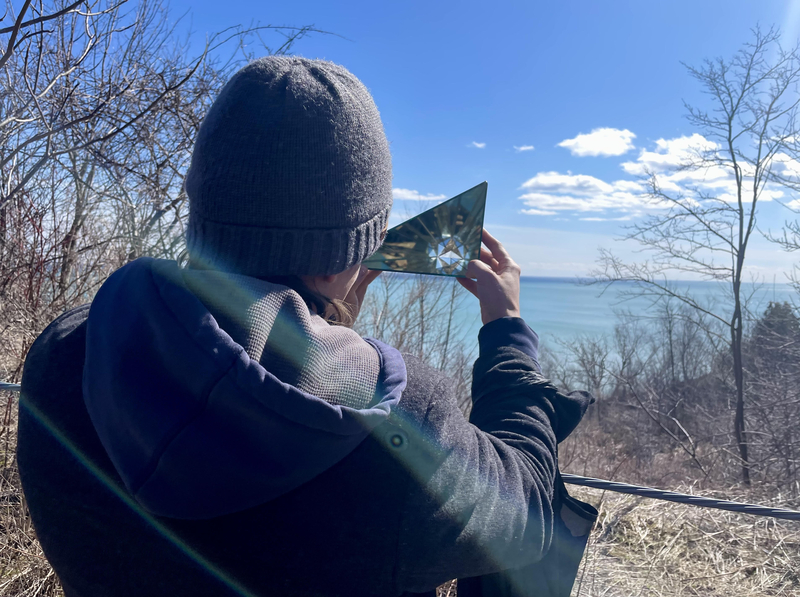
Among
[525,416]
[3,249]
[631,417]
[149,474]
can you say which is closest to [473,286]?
[525,416]

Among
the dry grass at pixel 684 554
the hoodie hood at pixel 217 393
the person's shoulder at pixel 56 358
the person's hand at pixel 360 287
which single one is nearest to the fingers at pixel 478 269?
the person's hand at pixel 360 287

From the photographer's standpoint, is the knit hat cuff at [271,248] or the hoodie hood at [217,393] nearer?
the hoodie hood at [217,393]

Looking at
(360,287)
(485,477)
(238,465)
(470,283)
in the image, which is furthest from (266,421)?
(470,283)

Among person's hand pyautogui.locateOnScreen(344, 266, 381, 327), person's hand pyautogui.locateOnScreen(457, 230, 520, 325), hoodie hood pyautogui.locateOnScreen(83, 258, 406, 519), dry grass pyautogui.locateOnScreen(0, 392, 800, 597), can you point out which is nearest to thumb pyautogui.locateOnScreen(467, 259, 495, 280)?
person's hand pyautogui.locateOnScreen(457, 230, 520, 325)

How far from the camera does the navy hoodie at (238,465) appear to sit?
69 cm

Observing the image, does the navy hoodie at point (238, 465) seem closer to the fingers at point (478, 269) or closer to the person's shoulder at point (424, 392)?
the person's shoulder at point (424, 392)

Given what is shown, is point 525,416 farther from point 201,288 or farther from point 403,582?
point 201,288

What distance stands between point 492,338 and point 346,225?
0.43m

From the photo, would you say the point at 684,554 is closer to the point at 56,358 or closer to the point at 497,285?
the point at 497,285

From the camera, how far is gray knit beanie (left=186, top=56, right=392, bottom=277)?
0.85 meters

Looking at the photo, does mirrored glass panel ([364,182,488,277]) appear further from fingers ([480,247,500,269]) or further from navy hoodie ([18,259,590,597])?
navy hoodie ([18,259,590,597])

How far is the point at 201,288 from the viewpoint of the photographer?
77 cm

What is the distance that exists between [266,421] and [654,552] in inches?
164

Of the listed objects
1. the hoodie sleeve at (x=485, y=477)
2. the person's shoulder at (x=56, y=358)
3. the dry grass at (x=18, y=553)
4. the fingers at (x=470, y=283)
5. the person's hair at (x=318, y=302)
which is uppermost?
Result: the fingers at (x=470, y=283)
